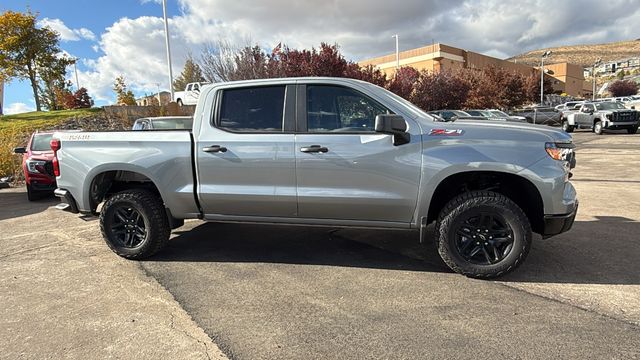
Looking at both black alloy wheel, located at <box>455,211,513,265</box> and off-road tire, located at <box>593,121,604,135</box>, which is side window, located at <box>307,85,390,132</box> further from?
off-road tire, located at <box>593,121,604,135</box>

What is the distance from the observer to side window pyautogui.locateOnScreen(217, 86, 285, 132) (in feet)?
15.5

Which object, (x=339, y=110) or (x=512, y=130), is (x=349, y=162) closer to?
(x=339, y=110)

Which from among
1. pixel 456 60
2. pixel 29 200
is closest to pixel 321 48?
pixel 29 200

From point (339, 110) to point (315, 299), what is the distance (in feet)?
6.27

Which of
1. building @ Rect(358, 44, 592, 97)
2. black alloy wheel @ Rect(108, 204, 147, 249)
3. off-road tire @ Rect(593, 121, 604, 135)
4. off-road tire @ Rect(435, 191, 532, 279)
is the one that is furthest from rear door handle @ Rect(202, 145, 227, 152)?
building @ Rect(358, 44, 592, 97)

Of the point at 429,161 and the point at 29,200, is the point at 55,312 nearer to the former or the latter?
the point at 429,161

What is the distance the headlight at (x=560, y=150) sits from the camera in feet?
13.4

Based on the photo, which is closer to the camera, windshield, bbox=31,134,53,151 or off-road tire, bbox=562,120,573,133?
windshield, bbox=31,134,53,151

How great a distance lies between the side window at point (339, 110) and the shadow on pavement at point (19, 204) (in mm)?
6907

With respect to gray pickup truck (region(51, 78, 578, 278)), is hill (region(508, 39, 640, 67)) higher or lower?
higher

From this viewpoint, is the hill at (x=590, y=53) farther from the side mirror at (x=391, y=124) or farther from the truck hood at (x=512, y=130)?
the side mirror at (x=391, y=124)

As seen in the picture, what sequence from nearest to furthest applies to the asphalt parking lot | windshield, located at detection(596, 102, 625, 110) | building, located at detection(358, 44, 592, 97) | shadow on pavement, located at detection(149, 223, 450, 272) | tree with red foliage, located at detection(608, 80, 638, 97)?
1. the asphalt parking lot
2. shadow on pavement, located at detection(149, 223, 450, 272)
3. windshield, located at detection(596, 102, 625, 110)
4. building, located at detection(358, 44, 592, 97)
5. tree with red foliage, located at detection(608, 80, 638, 97)

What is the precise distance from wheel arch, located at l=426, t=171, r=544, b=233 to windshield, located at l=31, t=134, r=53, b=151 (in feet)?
30.5

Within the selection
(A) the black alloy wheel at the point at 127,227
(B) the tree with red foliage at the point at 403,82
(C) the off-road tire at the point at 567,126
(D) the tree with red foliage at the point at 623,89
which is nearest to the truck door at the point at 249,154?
(A) the black alloy wheel at the point at 127,227
